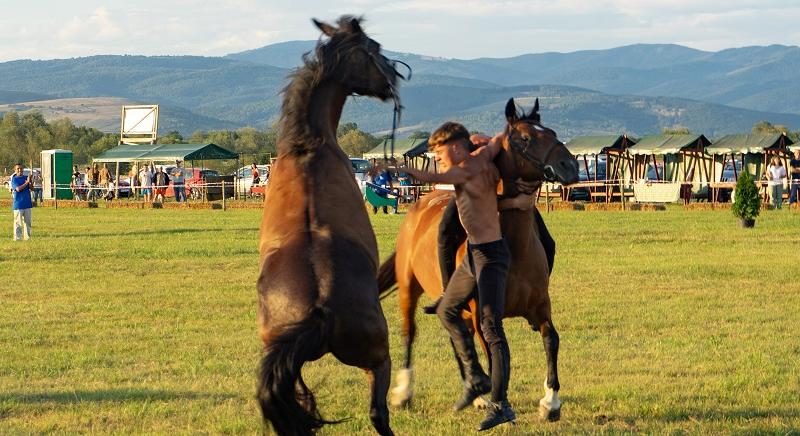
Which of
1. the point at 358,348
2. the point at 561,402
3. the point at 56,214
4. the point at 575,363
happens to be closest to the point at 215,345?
the point at 575,363

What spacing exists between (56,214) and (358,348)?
37596 mm

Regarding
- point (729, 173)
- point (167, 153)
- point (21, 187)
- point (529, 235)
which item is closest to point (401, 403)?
point (529, 235)

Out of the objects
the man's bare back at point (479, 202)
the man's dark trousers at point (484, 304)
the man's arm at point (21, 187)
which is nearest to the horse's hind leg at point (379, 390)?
the man's dark trousers at point (484, 304)

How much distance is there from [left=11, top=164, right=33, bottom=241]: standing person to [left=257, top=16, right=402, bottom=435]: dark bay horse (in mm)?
21105

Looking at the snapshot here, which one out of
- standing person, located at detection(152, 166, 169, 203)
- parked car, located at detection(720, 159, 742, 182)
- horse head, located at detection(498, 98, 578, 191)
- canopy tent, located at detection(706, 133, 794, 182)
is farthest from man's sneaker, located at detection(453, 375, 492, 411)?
standing person, located at detection(152, 166, 169, 203)

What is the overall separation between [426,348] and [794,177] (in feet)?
108

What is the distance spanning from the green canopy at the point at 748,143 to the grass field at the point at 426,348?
71.6 ft

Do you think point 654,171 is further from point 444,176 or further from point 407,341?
point 444,176

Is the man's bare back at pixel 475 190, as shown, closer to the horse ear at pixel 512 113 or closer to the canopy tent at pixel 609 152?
the horse ear at pixel 512 113

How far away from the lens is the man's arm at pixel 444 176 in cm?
761

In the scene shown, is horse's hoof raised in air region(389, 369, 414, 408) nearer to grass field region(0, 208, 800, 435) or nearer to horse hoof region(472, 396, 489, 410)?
grass field region(0, 208, 800, 435)

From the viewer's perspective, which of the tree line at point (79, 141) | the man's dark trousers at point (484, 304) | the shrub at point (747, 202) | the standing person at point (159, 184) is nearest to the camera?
the man's dark trousers at point (484, 304)

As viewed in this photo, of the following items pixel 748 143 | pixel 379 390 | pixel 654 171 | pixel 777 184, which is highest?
pixel 748 143

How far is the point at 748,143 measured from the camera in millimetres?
45875
